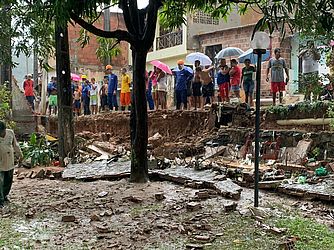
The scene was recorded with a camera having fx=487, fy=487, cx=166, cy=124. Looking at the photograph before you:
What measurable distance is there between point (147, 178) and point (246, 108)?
237 inches

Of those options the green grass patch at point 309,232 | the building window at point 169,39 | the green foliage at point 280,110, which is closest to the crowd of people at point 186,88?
the green foliage at point 280,110

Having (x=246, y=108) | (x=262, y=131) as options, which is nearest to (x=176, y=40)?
(x=246, y=108)

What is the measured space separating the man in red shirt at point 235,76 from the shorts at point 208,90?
35.7 inches

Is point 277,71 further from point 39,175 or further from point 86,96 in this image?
point 86,96

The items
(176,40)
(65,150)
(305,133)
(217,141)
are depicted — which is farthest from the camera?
(176,40)

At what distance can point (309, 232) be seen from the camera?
619cm

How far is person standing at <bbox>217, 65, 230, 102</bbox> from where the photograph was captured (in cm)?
1554

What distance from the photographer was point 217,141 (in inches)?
555

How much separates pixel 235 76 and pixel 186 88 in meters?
1.88

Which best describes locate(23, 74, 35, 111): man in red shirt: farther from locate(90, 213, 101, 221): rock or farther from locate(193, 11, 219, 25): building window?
locate(90, 213, 101, 221): rock

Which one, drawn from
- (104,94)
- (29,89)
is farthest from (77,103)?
(29,89)

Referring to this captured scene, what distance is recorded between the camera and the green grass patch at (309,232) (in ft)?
18.6

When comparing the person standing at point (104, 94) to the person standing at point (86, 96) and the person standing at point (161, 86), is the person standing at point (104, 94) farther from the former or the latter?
the person standing at point (161, 86)

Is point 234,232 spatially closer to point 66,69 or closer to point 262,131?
point 262,131
